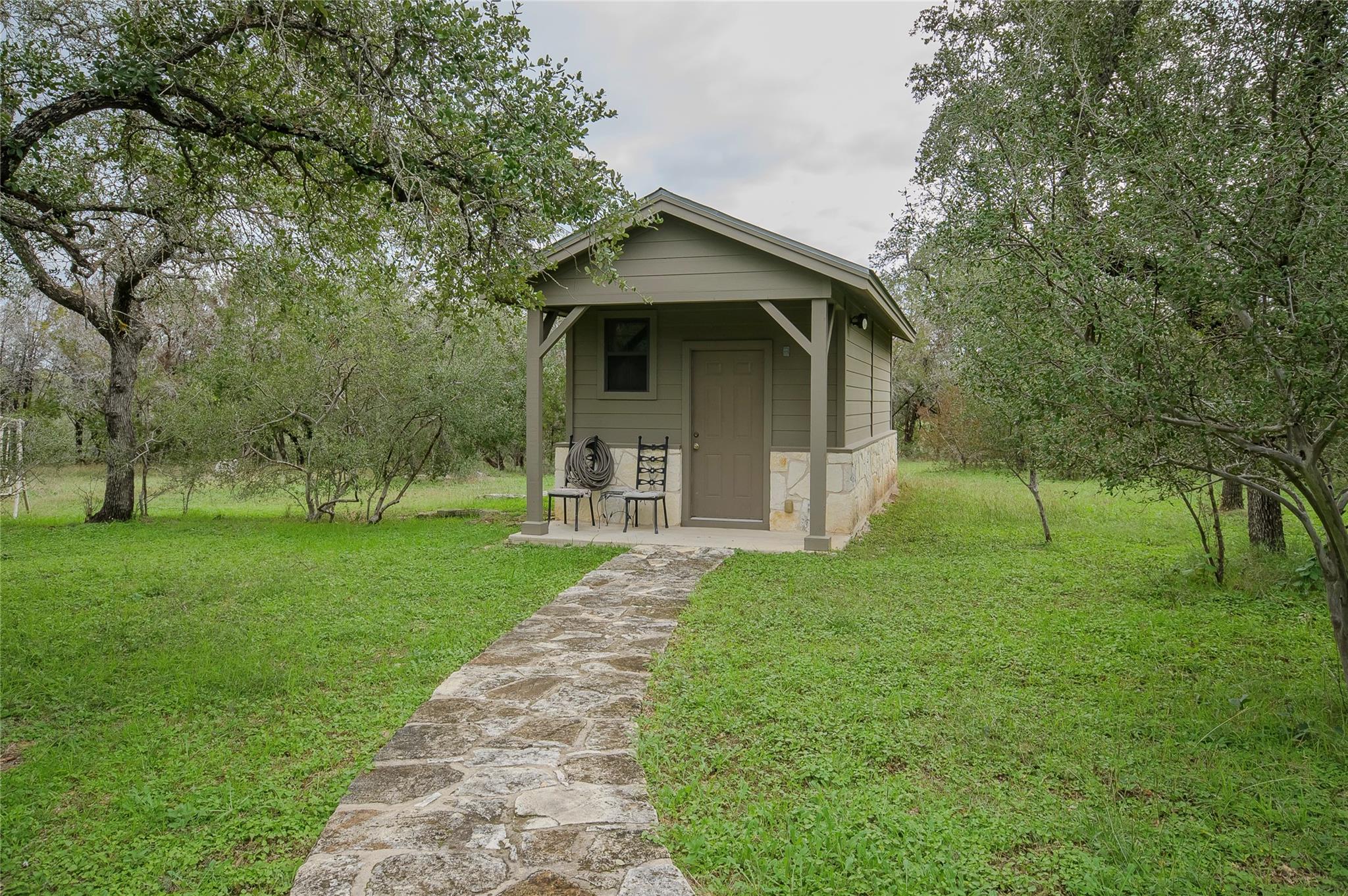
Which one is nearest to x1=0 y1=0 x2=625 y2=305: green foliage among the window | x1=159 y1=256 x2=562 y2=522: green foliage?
the window

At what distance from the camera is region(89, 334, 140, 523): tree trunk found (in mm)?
10758

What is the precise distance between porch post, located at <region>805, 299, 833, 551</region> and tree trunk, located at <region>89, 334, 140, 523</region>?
352 inches

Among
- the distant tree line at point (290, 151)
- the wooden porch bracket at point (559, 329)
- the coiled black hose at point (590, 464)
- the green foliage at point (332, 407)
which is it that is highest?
the distant tree line at point (290, 151)

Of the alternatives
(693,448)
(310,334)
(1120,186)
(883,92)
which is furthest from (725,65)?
(1120,186)

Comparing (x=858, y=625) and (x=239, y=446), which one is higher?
(x=239, y=446)

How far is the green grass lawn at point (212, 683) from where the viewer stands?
8.77 ft

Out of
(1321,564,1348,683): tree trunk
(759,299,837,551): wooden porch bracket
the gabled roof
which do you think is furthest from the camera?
(759,299,837,551): wooden porch bracket

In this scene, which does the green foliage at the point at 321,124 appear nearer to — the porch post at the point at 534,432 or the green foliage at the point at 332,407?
the porch post at the point at 534,432

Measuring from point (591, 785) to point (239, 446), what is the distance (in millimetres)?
9102

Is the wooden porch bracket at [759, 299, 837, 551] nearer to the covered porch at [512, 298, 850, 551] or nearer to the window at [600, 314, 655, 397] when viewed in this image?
the covered porch at [512, 298, 850, 551]

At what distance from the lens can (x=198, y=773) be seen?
3.16 m

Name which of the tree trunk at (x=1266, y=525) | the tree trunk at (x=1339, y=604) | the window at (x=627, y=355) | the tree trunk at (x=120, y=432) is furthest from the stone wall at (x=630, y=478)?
the tree trunk at (x=1339, y=604)

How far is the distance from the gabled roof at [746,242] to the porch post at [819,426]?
33 centimetres

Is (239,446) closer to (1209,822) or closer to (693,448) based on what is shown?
(693,448)
